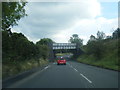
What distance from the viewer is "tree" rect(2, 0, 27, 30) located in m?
14.4

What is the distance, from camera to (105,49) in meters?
49.2

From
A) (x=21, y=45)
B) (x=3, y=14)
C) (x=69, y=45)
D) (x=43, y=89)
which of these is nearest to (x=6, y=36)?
(x=21, y=45)

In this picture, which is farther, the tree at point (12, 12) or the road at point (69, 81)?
Answer: the tree at point (12, 12)

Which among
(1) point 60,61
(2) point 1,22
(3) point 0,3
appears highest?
(3) point 0,3

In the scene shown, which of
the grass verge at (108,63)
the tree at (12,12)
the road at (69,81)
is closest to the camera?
the road at (69,81)

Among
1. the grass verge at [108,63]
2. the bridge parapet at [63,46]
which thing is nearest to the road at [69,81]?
the grass verge at [108,63]

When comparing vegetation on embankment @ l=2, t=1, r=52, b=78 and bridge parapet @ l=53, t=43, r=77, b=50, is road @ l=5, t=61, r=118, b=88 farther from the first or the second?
bridge parapet @ l=53, t=43, r=77, b=50

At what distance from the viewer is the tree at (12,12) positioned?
14352mm

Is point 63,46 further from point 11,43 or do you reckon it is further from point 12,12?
point 12,12

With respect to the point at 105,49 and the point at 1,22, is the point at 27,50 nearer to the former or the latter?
the point at 1,22

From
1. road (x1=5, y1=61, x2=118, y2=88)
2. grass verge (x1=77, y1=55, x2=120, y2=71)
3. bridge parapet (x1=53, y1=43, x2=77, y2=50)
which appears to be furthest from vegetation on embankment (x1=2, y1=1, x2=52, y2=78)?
bridge parapet (x1=53, y1=43, x2=77, y2=50)

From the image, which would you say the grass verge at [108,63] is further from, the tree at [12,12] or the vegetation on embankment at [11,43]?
the tree at [12,12]

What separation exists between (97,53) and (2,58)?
33526 mm

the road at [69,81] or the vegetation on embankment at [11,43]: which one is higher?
the vegetation on embankment at [11,43]
